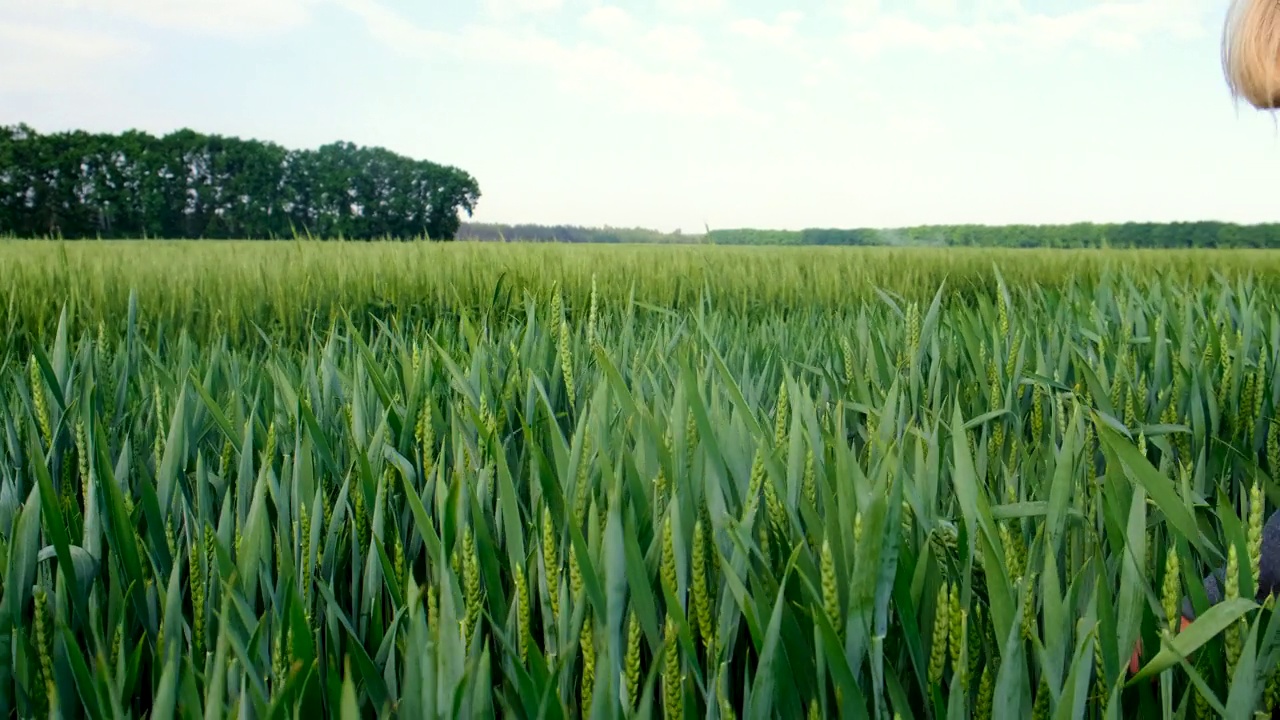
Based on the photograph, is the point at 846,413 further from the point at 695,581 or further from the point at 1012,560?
the point at 695,581

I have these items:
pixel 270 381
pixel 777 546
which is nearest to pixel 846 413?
pixel 777 546

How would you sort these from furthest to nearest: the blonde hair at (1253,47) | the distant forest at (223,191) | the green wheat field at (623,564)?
the distant forest at (223,191) → the blonde hair at (1253,47) → the green wheat field at (623,564)

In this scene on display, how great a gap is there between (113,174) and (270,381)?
3099 centimetres

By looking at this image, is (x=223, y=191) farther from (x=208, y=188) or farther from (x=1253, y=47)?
(x=1253, y=47)

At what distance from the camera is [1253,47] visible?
1638 mm

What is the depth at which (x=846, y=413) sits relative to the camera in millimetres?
1248

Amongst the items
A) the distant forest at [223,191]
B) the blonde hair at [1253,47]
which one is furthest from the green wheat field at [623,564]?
the distant forest at [223,191]

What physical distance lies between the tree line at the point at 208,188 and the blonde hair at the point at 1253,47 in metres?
25.3

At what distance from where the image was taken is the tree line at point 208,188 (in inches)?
1028

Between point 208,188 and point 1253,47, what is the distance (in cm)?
3104

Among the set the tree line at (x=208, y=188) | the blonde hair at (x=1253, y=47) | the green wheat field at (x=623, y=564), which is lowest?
the green wheat field at (x=623, y=564)

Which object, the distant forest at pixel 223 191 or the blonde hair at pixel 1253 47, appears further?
the distant forest at pixel 223 191

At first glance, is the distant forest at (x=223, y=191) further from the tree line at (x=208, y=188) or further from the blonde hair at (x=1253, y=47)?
the blonde hair at (x=1253, y=47)

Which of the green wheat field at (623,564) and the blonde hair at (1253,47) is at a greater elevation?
the blonde hair at (1253,47)
